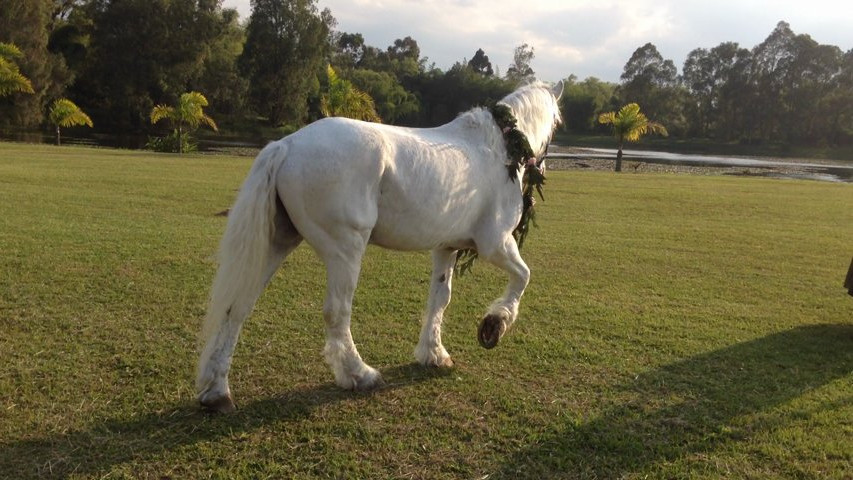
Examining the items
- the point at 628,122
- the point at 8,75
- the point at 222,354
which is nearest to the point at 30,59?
the point at 8,75

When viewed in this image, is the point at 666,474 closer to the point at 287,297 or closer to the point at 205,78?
the point at 287,297

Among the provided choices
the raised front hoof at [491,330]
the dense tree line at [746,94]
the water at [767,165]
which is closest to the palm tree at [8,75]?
the water at [767,165]

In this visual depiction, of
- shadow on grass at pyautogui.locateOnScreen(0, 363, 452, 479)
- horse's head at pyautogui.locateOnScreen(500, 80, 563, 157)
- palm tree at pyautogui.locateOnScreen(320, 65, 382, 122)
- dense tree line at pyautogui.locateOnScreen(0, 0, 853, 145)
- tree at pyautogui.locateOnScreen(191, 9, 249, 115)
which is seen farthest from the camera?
tree at pyautogui.locateOnScreen(191, 9, 249, 115)

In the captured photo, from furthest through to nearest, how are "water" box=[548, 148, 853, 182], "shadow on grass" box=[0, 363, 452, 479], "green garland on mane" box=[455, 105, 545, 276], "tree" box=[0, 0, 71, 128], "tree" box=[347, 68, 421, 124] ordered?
"tree" box=[347, 68, 421, 124], "tree" box=[0, 0, 71, 128], "water" box=[548, 148, 853, 182], "green garland on mane" box=[455, 105, 545, 276], "shadow on grass" box=[0, 363, 452, 479]

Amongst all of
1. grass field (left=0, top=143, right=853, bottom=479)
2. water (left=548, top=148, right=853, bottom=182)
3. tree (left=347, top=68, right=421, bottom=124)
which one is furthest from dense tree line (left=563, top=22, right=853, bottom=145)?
grass field (left=0, top=143, right=853, bottom=479)

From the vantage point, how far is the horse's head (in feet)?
13.7

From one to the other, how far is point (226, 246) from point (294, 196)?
1.38ft

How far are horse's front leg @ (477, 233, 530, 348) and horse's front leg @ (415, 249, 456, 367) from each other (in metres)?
0.38

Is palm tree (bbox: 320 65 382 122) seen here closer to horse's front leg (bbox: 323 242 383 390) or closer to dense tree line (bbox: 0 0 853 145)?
dense tree line (bbox: 0 0 853 145)

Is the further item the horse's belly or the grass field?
the horse's belly

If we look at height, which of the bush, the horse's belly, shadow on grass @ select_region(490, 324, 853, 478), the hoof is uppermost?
the bush

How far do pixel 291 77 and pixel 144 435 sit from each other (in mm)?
46384

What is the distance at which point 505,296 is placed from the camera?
3.89 meters

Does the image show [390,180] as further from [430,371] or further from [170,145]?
[170,145]
